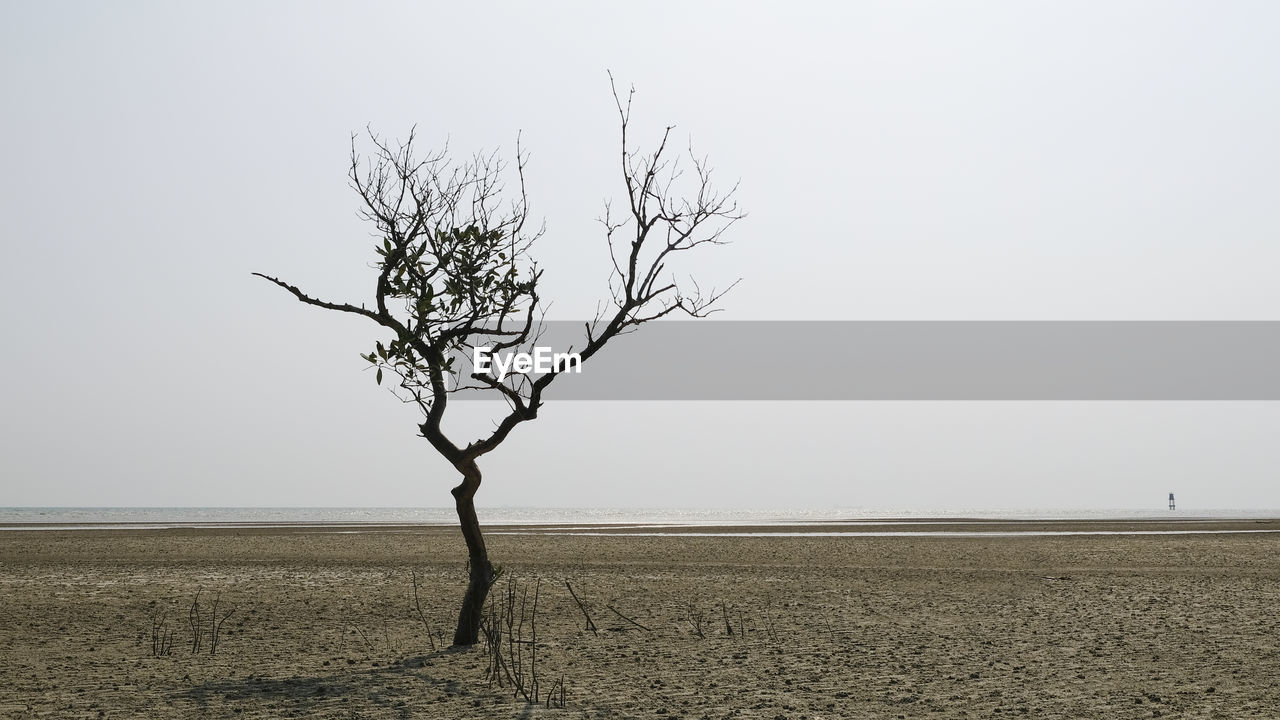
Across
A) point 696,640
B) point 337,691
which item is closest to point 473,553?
point 337,691

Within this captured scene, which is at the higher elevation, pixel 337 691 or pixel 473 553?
pixel 473 553

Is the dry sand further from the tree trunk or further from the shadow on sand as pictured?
the tree trunk

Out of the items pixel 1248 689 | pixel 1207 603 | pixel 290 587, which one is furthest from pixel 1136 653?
pixel 290 587

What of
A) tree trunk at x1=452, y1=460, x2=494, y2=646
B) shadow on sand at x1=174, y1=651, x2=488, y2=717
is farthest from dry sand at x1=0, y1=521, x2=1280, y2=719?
tree trunk at x1=452, y1=460, x2=494, y2=646

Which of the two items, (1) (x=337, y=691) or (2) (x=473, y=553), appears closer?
(1) (x=337, y=691)

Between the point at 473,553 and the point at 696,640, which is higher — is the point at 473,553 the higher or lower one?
the higher one

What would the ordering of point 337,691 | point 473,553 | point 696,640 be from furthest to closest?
point 696,640, point 473,553, point 337,691

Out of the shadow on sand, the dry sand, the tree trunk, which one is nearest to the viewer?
the shadow on sand

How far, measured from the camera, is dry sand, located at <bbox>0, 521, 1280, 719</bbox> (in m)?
9.91

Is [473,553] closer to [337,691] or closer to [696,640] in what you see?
[337,691]

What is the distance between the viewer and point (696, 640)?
13.8 metres

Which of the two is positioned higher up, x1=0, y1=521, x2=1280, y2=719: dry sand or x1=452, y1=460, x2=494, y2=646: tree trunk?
x1=452, y1=460, x2=494, y2=646: tree trunk

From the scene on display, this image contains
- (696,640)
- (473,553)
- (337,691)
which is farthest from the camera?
(696,640)

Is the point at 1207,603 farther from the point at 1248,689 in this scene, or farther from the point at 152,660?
the point at 152,660
